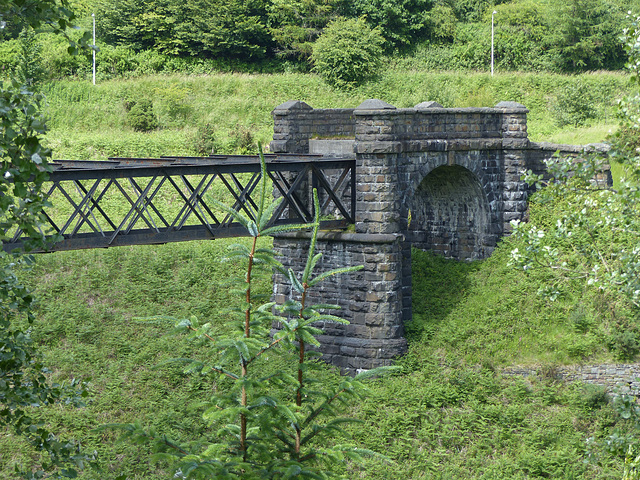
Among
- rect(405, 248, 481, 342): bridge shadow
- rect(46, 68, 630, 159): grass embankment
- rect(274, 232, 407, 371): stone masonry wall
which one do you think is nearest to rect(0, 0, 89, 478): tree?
rect(274, 232, 407, 371): stone masonry wall

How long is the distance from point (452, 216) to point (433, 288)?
93.4 inches

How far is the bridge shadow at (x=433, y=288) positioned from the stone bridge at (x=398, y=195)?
36cm

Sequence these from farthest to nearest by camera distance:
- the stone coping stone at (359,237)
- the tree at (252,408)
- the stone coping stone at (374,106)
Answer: the stone coping stone at (374,106), the stone coping stone at (359,237), the tree at (252,408)

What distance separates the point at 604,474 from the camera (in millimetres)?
14547

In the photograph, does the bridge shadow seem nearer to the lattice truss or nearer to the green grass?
the green grass

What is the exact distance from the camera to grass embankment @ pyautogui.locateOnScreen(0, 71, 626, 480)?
602 inches

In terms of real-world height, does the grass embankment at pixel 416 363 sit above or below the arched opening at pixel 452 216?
Answer: below

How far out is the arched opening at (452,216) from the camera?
20.9 metres

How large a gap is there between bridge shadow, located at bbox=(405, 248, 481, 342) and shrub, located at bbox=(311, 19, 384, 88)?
54.8 ft

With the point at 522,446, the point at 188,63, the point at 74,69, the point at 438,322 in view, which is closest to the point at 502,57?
the point at 188,63

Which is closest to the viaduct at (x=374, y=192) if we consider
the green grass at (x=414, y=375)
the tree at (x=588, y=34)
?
the green grass at (x=414, y=375)

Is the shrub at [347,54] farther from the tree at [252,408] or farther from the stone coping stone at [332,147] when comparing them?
the tree at [252,408]

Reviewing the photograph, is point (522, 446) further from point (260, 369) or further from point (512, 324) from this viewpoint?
point (260, 369)

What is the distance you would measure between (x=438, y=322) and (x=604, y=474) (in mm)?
5543
